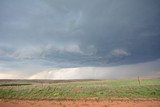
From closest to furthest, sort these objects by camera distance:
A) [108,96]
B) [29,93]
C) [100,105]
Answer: [100,105], [108,96], [29,93]

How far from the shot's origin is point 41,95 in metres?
37.3

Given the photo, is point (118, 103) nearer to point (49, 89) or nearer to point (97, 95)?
point (97, 95)

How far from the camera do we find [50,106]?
28.8 m

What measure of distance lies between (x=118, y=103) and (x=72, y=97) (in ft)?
29.0

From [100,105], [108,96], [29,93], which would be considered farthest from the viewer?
[29,93]

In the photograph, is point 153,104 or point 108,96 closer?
point 153,104

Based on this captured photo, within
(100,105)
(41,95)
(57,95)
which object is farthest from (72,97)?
(100,105)

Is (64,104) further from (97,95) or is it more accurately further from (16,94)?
(16,94)

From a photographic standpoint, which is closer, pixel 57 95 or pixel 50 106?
pixel 50 106

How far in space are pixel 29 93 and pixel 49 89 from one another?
384 centimetres

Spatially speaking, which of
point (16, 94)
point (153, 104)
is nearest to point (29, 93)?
point (16, 94)

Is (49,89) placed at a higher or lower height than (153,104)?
higher

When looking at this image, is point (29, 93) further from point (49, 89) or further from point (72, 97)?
point (72, 97)

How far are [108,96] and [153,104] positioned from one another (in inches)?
321
